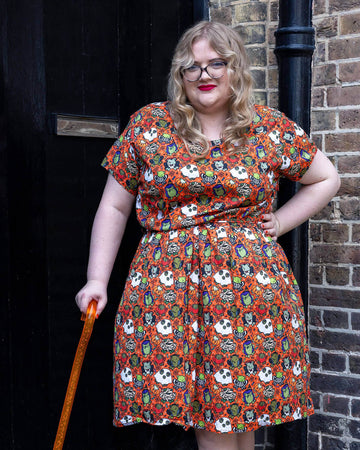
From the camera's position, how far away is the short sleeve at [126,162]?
8.20ft

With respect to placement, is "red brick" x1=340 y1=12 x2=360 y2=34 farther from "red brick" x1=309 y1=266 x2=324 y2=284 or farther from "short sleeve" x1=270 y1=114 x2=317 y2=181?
"red brick" x1=309 y1=266 x2=324 y2=284

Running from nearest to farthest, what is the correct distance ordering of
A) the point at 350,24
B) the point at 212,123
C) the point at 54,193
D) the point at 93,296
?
the point at 93,296 < the point at 212,123 < the point at 54,193 < the point at 350,24

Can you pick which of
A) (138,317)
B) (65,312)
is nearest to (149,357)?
(138,317)

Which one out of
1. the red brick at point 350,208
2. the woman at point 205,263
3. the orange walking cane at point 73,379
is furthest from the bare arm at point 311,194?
the orange walking cane at point 73,379

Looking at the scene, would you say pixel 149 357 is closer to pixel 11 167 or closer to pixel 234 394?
pixel 234 394

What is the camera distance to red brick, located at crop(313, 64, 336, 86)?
3.04 m

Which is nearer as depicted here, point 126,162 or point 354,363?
point 126,162

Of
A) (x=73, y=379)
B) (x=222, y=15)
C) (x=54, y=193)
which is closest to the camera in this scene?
(x=73, y=379)

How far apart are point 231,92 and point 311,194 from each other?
0.56 metres

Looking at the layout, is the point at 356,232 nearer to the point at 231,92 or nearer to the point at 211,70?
the point at 231,92

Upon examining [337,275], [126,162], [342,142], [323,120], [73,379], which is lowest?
[73,379]

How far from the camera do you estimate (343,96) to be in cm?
301

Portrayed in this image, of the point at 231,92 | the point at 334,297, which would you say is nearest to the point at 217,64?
the point at 231,92

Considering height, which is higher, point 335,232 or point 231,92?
point 231,92
